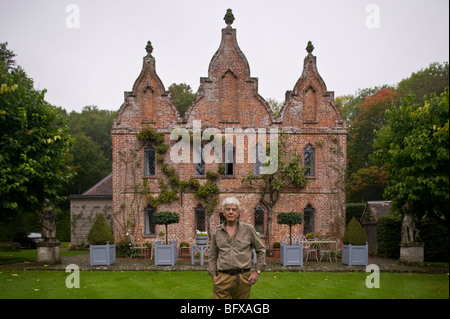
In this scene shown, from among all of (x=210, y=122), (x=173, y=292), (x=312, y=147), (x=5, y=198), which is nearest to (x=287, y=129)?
(x=312, y=147)

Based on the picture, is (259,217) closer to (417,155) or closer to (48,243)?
(417,155)

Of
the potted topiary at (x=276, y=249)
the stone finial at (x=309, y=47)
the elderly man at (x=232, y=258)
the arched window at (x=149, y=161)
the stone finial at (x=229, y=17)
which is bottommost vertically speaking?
the potted topiary at (x=276, y=249)

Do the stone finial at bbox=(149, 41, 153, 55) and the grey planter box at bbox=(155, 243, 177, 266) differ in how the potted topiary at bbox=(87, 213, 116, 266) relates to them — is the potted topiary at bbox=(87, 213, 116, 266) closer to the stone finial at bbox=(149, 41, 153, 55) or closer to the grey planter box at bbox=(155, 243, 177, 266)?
the grey planter box at bbox=(155, 243, 177, 266)

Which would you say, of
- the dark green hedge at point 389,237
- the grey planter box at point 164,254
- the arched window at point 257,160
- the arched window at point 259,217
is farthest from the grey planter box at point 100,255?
the dark green hedge at point 389,237

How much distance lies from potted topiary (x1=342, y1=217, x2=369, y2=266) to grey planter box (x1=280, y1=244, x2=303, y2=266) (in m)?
1.99

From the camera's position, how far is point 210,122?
20.4 metres

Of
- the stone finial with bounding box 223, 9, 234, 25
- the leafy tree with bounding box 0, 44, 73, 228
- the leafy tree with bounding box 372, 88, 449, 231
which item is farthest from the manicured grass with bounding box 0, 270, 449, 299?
the stone finial with bounding box 223, 9, 234, 25

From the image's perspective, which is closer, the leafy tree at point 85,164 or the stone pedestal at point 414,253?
the stone pedestal at point 414,253

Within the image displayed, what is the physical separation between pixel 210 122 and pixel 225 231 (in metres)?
14.3

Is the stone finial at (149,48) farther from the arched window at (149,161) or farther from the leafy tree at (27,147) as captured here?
the leafy tree at (27,147)

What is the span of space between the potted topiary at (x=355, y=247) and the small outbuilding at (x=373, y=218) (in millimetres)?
5713

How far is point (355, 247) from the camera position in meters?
15.5

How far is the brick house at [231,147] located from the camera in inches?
789

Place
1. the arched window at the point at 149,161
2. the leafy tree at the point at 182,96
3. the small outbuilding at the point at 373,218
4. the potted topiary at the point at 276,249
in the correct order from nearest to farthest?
the potted topiary at the point at 276,249 < the arched window at the point at 149,161 < the small outbuilding at the point at 373,218 < the leafy tree at the point at 182,96
